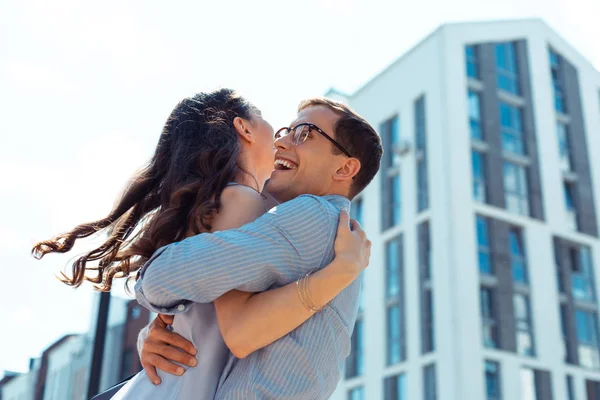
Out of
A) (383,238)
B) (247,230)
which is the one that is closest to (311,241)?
(247,230)

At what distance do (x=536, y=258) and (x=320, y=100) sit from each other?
2907cm

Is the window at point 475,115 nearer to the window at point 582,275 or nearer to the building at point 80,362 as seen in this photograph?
the window at point 582,275

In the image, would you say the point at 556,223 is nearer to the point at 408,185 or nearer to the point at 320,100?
the point at 408,185

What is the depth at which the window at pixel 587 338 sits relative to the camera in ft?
99.1

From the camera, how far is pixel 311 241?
2420mm

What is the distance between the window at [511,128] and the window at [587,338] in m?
6.31

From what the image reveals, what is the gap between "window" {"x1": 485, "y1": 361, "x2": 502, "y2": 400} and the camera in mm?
27797

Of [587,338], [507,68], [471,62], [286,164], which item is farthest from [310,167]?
[507,68]

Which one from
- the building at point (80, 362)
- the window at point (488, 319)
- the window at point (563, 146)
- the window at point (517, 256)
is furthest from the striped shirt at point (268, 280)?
the window at point (563, 146)

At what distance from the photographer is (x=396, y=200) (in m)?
33.1

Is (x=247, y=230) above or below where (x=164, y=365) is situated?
above

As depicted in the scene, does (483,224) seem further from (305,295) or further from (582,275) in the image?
(305,295)

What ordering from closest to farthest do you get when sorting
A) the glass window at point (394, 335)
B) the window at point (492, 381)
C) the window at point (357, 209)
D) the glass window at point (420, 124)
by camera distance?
the window at point (492, 381)
the glass window at point (394, 335)
the glass window at point (420, 124)
the window at point (357, 209)

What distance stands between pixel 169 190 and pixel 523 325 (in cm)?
2813
